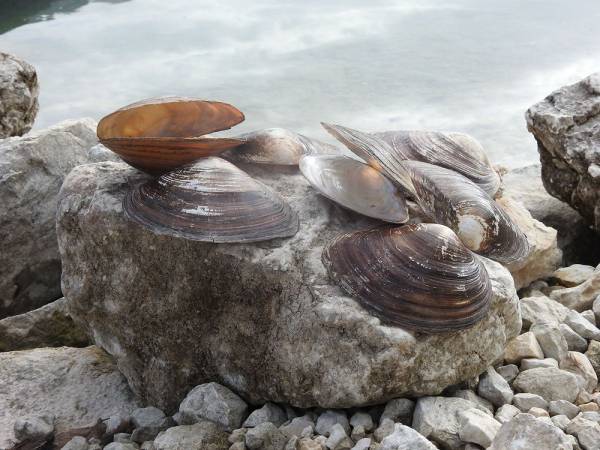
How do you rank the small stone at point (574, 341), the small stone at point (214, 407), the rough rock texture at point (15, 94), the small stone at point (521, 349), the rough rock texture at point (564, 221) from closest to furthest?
the small stone at point (214, 407) < the small stone at point (521, 349) < the small stone at point (574, 341) < the rough rock texture at point (564, 221) < the rough rock texture at point (15, 94)

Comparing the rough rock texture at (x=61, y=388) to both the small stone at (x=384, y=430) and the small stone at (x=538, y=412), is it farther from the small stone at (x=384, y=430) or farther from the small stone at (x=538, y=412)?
the small stone at (x=538, y=412)

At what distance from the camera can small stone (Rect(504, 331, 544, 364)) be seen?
3094mm

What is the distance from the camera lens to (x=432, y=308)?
268 cm

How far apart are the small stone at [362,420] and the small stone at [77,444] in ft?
3.40

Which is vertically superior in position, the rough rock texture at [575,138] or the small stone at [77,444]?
the rough rock texture at [575,138]

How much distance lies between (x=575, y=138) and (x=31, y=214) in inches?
122

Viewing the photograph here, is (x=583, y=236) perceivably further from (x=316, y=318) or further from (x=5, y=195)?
(x=5, y=195)

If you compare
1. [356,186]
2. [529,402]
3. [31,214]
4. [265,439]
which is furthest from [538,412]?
[31,214]

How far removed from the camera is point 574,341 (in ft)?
10.6

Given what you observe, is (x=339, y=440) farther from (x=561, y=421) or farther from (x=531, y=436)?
(x=561, y=421)

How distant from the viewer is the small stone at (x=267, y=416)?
279 cm

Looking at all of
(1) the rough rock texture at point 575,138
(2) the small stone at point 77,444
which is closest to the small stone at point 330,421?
(2) the small stone at point 77,444

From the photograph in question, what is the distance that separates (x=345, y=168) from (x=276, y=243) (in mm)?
474

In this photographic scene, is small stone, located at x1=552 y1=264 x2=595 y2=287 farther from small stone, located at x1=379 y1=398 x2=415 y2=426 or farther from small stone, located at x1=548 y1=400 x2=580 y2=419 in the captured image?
small stone, located at x1=379 y1=398 x2=415 y2=426
